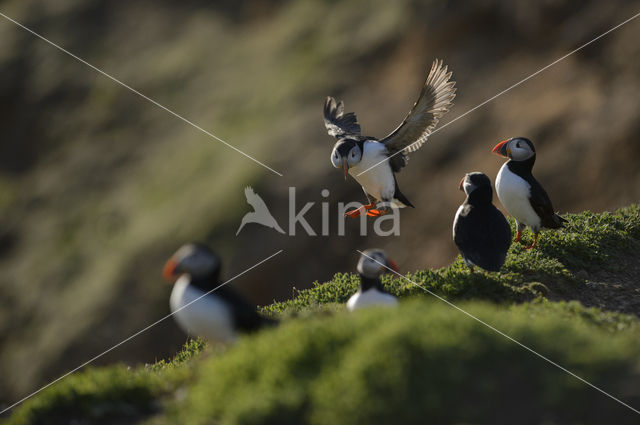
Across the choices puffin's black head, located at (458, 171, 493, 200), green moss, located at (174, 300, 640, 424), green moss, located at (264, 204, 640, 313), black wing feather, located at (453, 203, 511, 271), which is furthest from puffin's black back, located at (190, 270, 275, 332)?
puffin's black head, located at (458, 171, 493, 200)

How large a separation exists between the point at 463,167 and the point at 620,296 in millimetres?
12614

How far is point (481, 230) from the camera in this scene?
303 inches

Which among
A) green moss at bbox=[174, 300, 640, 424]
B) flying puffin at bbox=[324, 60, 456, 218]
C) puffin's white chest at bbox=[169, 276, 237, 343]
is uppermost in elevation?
flying puffin at bbox=[324, 60, 456, 218]

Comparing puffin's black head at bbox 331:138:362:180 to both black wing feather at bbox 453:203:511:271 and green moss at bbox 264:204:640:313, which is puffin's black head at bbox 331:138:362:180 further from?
black wing feather at bbox 453:203:511:271

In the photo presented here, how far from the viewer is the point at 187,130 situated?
30.9 meters

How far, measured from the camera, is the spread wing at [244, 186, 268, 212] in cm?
2311

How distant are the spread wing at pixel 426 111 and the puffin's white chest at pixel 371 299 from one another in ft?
9.60

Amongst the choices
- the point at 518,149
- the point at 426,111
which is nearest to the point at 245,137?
the point at 426,111

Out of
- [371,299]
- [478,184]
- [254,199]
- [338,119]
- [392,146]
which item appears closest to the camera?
[371,299]

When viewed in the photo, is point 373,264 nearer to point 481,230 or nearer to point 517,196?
point 481,230

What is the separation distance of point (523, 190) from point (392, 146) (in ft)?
6.10

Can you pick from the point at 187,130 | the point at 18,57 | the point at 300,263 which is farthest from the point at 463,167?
the point at 18,57

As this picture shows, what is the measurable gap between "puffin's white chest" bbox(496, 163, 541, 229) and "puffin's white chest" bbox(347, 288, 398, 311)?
2.84m

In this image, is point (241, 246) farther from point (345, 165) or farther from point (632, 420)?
point (632, 420)
